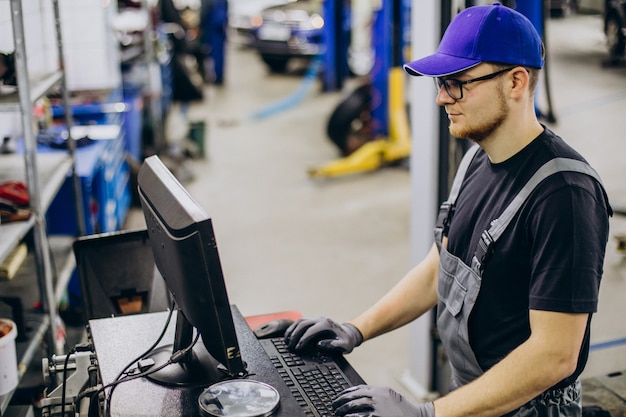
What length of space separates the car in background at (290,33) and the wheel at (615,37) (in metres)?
9.05

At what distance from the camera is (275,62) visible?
13406 mm

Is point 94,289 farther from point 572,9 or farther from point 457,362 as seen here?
point 572,9

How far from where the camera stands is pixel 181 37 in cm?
1134

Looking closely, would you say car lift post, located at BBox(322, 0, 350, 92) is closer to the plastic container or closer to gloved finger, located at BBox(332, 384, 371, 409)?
the plastic container

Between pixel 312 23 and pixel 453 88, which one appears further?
pixel 312 23

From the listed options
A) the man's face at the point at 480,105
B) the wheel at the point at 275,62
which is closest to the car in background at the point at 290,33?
the wheel at the point at 275,62

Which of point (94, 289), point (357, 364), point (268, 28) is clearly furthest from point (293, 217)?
point (268, 28)

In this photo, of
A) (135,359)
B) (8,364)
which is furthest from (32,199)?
(135,359)

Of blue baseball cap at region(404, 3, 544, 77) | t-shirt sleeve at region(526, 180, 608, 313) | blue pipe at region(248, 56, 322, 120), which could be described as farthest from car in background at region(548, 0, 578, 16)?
blue pipe at region(248, 56, 322, 120)

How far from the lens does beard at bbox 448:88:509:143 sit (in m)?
2.11

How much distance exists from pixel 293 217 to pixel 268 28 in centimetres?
645

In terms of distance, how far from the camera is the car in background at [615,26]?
3557 mm

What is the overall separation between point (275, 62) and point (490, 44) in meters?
11.5

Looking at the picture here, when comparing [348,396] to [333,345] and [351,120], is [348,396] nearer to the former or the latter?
[333,345]
